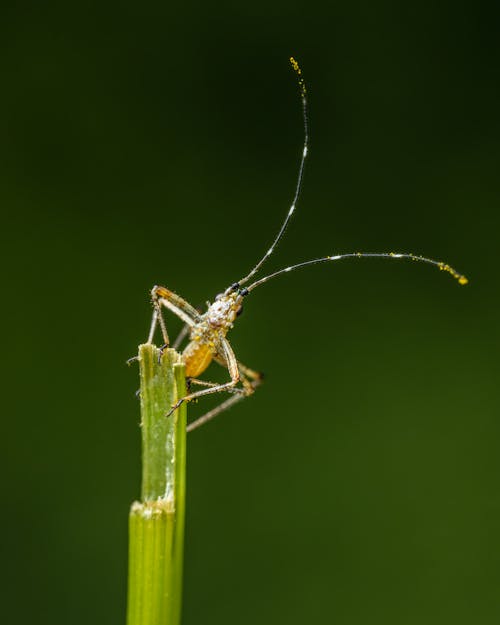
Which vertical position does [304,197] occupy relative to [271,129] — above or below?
below

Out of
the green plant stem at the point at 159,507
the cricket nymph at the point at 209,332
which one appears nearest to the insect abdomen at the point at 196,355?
the cricket nymph at the point at 209,332

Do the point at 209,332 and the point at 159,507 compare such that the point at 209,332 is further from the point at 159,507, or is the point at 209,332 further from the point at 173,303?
the point at 159,507

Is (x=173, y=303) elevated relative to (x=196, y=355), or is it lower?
elevated

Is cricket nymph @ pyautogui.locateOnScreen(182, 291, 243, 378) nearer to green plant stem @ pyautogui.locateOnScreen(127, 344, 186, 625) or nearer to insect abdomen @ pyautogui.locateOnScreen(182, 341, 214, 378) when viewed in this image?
insect abdomen @ pyautogui.locateOnScreen(182, 341, 214, 378)

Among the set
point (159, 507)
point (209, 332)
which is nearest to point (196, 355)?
point (209, 332)

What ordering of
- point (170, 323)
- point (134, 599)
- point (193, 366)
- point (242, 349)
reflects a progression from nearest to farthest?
1. point (134, 599)
2. point (193, 366)
3. point (170, 323)
4. point (242, 349)

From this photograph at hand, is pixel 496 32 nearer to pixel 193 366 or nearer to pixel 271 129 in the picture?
pixel 271 129

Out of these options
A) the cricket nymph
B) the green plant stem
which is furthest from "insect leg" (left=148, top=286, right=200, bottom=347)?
the green plant stem

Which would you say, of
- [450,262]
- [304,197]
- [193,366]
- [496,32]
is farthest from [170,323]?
[496,32]

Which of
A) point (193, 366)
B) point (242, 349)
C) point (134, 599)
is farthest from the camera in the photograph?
point (242, 349)
